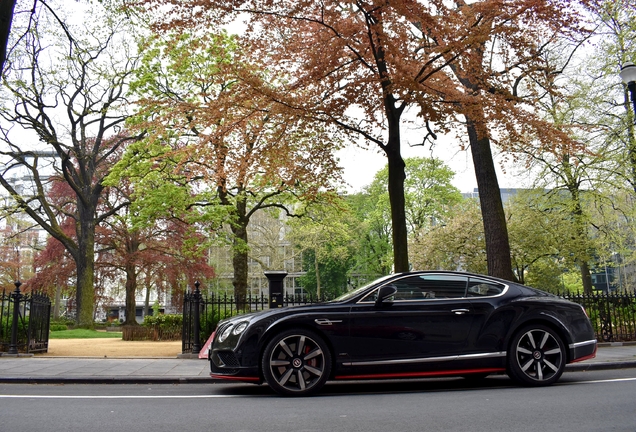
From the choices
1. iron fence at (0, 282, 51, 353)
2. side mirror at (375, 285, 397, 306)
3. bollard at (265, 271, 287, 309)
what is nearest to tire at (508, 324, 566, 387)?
side mirror at (375, 285, 397, 306)

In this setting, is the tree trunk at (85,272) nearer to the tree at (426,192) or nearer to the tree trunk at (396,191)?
the tree trunk at (396,191)

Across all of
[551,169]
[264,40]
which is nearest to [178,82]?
[264,40]

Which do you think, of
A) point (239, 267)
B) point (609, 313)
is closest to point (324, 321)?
point (609, 313)

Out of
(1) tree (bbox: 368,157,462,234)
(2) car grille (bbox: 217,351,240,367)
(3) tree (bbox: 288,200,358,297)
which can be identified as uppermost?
(1) tree (bbox: 368,157,462,234)

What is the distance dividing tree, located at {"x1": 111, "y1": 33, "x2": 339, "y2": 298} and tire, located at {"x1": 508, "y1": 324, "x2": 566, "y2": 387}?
712 centimetres

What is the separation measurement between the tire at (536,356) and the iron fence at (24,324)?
1145 centimetres

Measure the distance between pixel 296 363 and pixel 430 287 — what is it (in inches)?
83.3

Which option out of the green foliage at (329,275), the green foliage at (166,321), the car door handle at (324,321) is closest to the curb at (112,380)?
the car door handle at (324,321)

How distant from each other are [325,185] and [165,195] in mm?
8758

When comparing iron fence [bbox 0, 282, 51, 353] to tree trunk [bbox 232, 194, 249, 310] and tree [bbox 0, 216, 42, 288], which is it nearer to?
tree trunk [bbox 232, 194, 249, 310]

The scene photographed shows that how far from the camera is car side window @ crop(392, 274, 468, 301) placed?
24.1 ft

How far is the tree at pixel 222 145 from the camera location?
41.0 ft

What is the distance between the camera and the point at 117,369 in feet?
32.4

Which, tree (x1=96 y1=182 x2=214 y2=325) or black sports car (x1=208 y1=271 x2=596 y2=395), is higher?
tree (x1=96 y1=182 x2=214 y2=325)
